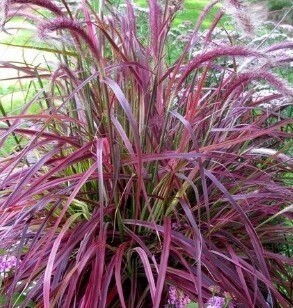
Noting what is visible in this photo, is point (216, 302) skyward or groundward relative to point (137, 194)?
groundward

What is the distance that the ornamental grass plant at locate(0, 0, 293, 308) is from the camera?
141 centimetres

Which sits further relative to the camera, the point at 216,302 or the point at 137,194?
the point at 137,194

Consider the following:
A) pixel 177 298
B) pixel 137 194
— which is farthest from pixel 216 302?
pixel 137 194

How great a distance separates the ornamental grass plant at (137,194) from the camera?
1.41 m

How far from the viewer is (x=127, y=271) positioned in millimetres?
1557

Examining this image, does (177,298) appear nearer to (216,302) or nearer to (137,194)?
(216,302)

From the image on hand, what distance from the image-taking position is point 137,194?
1.49 meters

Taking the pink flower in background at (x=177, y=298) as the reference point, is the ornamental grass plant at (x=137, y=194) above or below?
above

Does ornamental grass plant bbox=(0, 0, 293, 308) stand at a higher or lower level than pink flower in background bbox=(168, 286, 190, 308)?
higher

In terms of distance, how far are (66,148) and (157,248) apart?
405mm

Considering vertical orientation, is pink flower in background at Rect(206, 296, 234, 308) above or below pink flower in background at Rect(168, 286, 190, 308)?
above

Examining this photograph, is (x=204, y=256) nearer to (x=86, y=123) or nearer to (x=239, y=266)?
(x=239, y=266)

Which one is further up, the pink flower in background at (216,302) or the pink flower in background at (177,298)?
the pink flower in background at (216,302)

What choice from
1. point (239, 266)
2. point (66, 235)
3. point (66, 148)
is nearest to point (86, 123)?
point (66, 148)
